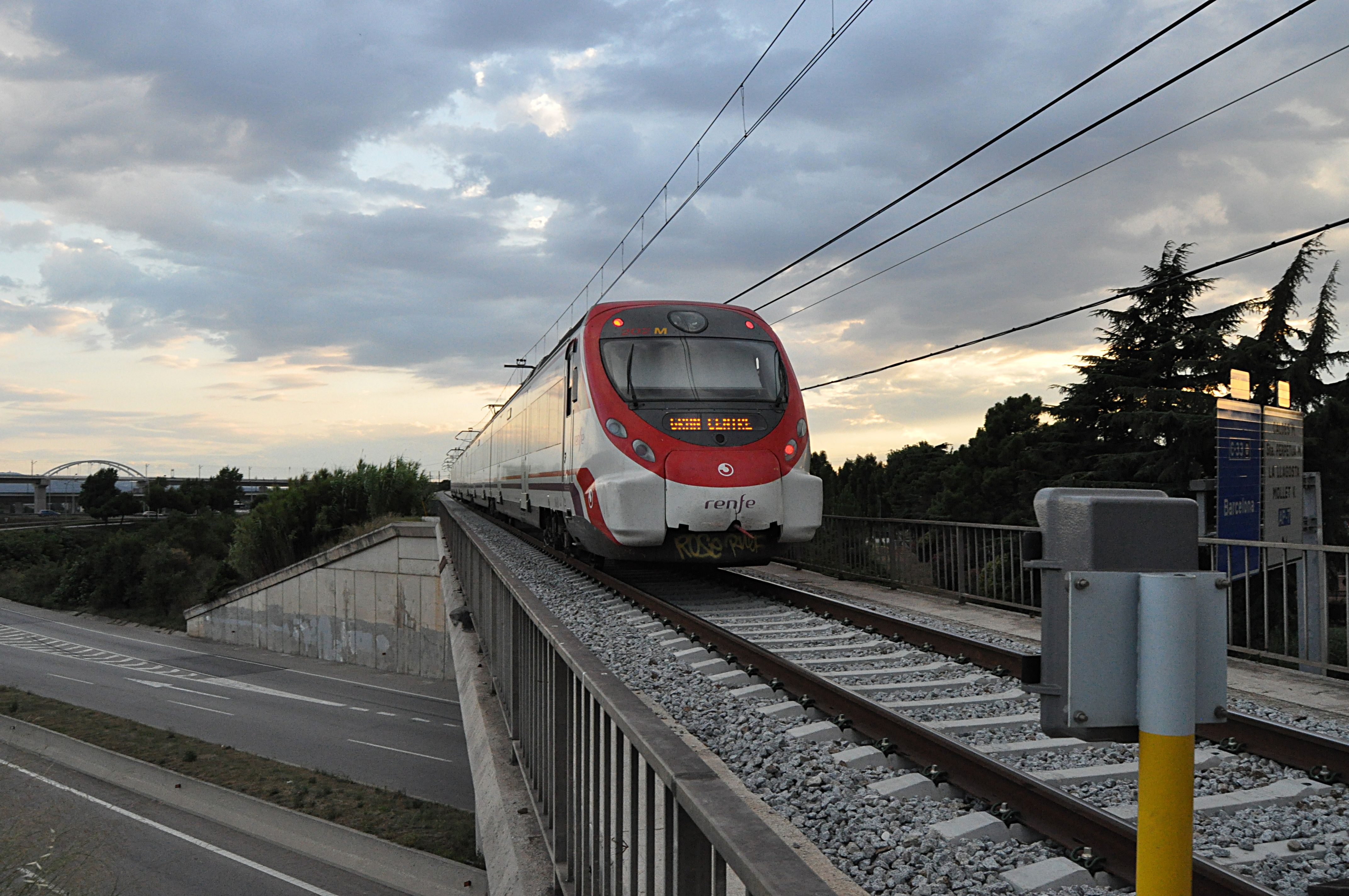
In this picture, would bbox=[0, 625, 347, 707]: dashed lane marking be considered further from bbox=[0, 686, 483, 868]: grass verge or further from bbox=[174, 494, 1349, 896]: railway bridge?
bbox=[174, 494, 1349, 896]: railway bridge

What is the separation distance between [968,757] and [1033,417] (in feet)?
106

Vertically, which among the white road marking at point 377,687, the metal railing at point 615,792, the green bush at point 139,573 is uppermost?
the metal railing at point 615,792

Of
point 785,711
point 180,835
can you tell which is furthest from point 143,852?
point 785,711

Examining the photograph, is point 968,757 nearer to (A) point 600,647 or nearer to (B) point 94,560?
(A) point 600,647

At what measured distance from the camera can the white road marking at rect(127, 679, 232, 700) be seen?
45125 mm

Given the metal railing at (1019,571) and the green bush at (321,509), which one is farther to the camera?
the green bush at (321,509)

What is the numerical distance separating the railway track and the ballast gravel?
14 cm

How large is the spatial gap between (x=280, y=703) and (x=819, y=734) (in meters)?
42.2

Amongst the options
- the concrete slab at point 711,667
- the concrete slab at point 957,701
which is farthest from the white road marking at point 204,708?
the concrete slab at point 957,701

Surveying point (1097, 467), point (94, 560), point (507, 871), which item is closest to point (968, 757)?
point (507, 871)

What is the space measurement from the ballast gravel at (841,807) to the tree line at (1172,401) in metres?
17.1

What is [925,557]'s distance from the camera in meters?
14.1

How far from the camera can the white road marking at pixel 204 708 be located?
138 feet

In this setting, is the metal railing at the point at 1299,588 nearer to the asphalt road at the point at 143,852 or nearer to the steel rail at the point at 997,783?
the steel rail at the point at 997,783
